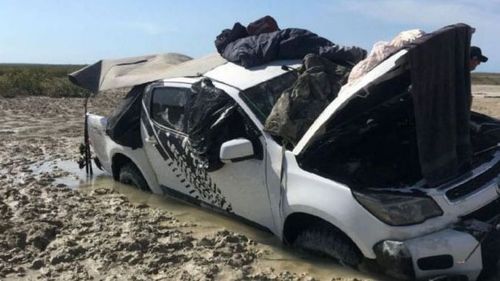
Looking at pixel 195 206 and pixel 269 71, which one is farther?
pixel 195 206

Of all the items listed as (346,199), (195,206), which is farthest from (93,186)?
(346,199)

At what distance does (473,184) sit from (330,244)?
46.2 inches

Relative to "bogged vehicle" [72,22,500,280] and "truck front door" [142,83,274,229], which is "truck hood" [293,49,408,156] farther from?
"truck front door" [142,83,274,229]

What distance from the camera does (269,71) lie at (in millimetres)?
5762

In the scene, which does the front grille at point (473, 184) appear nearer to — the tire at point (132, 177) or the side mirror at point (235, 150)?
the side mirror at point (235, 150)

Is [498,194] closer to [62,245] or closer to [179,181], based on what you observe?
[179,181]

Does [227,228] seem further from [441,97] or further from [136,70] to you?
[136,70]

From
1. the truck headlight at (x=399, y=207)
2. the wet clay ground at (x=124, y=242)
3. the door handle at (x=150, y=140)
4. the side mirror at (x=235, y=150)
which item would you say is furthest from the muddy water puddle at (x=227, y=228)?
the side mirror at (x=235, y=150)

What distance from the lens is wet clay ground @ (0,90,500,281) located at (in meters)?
4.82

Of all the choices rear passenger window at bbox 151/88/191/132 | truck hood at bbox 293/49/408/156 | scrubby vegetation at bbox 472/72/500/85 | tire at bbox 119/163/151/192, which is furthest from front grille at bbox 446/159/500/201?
scrubby vegetation at bbox 472/72/500/85

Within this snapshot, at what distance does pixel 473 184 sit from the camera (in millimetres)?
4574

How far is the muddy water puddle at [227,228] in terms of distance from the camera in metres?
4.71

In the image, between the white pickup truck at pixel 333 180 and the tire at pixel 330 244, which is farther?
the tire at pixel 330 244

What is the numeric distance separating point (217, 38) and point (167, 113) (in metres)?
1.03
